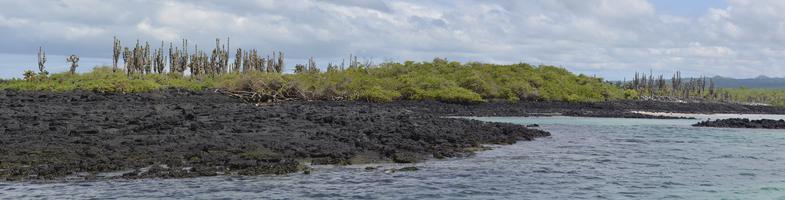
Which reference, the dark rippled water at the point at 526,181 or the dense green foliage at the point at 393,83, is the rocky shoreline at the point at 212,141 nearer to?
the dark rippled water at the point at 526,181

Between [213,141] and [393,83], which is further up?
[393,83]

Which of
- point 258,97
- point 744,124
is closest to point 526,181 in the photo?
point 744,124

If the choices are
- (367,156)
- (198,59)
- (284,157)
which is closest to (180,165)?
(284,157)

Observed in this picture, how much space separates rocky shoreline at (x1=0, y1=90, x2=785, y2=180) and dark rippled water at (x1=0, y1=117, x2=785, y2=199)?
1273 millimetres

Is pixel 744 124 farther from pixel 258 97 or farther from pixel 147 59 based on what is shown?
pixel 147 59

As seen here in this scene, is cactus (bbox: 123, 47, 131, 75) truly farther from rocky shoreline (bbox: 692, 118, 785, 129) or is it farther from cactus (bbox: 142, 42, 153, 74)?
rocky shoreline (bbox: 692, 118, 785, 129)

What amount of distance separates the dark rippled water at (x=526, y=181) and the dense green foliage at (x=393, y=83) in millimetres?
36837

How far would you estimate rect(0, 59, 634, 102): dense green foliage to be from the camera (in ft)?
215

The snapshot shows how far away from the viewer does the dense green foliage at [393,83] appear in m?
65.5

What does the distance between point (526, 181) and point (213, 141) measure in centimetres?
965

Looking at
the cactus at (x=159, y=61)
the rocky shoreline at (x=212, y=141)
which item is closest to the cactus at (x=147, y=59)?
the cactus at (x=159, y=61)

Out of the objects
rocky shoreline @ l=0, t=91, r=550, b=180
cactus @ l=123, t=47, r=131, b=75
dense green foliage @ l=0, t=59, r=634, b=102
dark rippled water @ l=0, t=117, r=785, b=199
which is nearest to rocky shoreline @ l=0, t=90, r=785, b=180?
rocky shoreline @ l=0, t=91, r=550, b=180

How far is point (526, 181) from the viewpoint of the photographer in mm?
20812

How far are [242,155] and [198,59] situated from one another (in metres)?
72.8
